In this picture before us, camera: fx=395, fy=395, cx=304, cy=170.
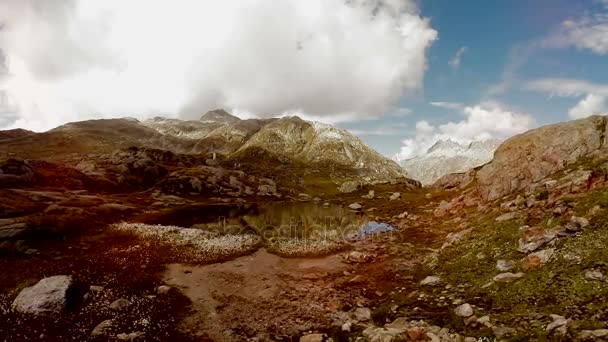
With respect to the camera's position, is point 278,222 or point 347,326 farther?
point 278,222

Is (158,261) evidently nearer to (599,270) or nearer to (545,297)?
(545,297)

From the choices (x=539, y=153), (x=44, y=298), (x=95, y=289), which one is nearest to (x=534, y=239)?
(x=539, y=153)

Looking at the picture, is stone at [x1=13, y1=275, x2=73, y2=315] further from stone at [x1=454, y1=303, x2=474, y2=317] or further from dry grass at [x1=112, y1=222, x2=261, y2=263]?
stone at [x1=454, y1=303, x2=474, y2=317]

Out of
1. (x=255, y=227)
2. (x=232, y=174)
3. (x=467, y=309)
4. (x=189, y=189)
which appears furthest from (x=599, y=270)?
(x=232, y=174)

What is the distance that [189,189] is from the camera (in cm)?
14888

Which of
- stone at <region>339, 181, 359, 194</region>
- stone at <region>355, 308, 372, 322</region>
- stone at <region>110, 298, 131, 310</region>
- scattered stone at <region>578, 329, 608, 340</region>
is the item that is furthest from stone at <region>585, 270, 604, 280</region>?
stone at <region>339, 181, 359, 194</region>

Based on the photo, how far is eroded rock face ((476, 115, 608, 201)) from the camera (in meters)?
52.3

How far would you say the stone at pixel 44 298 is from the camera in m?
32.2

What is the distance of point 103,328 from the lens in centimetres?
3012

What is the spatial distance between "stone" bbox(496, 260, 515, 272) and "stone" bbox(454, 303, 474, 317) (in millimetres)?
6936

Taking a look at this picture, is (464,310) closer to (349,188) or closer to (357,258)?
(357,258)

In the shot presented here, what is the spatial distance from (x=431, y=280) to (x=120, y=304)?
2808cm

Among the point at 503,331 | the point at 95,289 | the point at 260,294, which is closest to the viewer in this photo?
the point at 503,331

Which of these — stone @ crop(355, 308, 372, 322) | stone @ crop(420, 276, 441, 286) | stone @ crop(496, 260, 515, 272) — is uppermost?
stone @ crop(496, 260, 515, 272)
